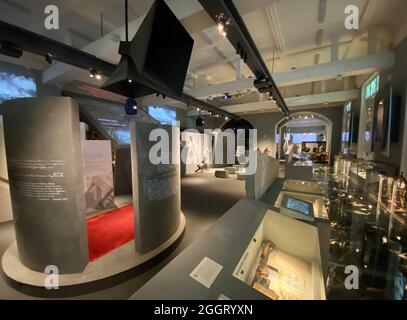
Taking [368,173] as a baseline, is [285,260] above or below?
below

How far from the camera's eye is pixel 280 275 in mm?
1910

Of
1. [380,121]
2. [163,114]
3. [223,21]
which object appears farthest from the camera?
[163,114]

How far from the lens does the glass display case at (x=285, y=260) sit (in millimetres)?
1672

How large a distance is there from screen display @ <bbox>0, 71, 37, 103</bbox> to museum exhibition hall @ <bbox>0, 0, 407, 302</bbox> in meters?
0.03

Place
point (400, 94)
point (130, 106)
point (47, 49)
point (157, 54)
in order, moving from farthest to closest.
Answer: point (130, 106) < point (400, 94) < point (47, 49) < point (157, 54)

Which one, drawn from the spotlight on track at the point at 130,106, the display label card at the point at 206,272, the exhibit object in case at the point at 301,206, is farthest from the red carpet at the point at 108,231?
the spotlight on track at the point at 130,106

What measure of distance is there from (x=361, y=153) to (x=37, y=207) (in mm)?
10021

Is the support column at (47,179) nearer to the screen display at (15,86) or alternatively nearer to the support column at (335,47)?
the screen display at (15,86)

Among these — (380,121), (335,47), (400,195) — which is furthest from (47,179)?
(380,121)

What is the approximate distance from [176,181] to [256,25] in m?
4.12

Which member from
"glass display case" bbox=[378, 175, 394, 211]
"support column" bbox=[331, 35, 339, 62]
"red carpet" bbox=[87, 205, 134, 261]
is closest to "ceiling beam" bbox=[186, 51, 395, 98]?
"support column" bbox=[331, 35, 339, 62]

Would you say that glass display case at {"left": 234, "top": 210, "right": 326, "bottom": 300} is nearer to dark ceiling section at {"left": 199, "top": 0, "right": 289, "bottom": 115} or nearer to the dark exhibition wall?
dark ceiling section at {"left": 199, "top": 0, "right": 289, "bottom": 115}

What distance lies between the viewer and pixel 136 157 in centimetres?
232

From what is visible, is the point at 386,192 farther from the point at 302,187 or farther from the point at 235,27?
the point at 235,27
